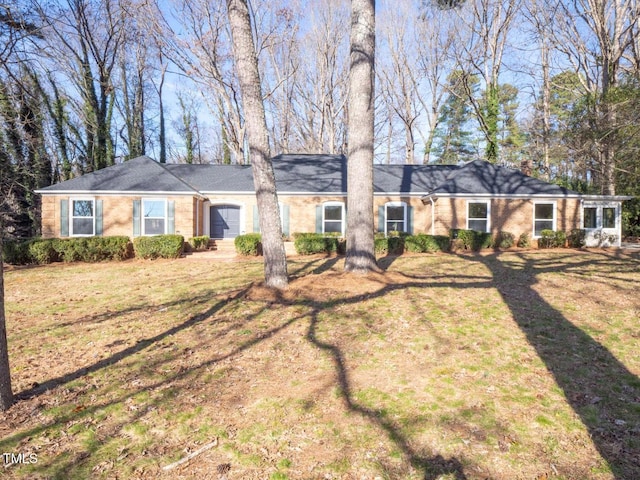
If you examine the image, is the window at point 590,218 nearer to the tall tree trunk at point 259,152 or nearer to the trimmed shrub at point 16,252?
the tall tree trunk at point 259,152

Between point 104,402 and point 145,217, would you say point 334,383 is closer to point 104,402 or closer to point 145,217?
point 104,402

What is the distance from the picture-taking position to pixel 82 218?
592 inches

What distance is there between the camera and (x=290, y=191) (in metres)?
16.6

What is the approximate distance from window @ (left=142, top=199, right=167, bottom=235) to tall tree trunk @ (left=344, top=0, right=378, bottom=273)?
10465 mm

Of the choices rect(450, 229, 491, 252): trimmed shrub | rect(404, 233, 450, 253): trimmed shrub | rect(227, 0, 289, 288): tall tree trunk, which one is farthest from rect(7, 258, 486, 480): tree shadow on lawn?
rect(450, 229, 491, 252): trimmed shrub

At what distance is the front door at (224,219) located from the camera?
57.0 ft

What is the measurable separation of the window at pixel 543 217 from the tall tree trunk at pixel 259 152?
45.1ft

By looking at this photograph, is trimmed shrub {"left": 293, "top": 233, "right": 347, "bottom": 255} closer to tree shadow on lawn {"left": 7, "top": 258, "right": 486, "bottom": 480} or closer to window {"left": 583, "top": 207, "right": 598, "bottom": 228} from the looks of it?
tree shadow on lawn {"left": 7, "top": 258, "right": 486, "bottom": 480}

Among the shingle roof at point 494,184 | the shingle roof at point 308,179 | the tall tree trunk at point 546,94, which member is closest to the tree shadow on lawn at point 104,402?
the shingle roof at point 308,179

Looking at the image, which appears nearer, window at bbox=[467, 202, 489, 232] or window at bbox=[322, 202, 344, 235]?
window at bbox=[467, 202, 489, 232]

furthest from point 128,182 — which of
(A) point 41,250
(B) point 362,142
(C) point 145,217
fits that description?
(B) point 362,142

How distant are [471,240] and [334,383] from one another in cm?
1193

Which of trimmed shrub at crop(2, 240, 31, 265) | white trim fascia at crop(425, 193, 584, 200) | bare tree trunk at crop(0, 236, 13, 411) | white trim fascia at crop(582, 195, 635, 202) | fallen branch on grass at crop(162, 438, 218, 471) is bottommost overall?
fallen branch on grass at crop(162, 438, 218, 471)

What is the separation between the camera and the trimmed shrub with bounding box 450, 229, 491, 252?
554 inches
